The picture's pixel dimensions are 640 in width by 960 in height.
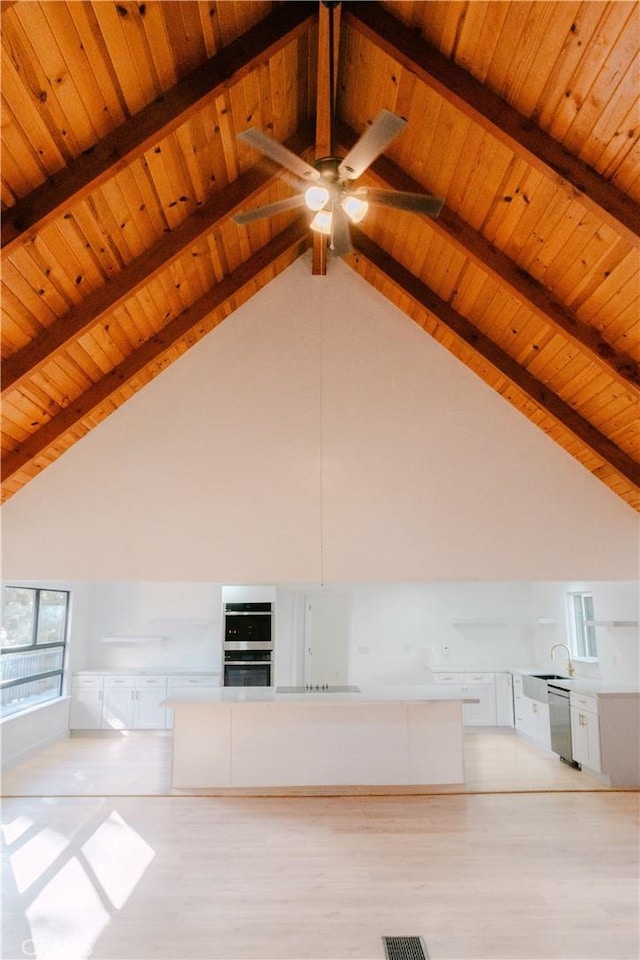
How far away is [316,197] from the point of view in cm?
266

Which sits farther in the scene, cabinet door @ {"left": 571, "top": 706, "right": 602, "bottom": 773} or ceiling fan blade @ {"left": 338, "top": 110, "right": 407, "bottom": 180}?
cabinet door @ {"left": 571, "top": 706, "right": 602, "bottom": 773}

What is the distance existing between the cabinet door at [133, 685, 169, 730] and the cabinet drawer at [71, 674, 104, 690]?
0.46 m

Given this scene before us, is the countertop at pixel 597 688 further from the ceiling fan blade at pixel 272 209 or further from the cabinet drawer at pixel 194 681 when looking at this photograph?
the ceiling fan blade at pixel 272 209

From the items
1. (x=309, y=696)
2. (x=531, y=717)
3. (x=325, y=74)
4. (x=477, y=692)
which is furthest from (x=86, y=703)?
(x=325, y=74)

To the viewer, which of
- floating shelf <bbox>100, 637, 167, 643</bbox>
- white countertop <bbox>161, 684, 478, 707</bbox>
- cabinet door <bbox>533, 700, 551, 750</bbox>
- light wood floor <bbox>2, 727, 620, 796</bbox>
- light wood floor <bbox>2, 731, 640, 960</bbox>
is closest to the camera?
light wood floor <bbox>2, 731, 640, 960</bbox>

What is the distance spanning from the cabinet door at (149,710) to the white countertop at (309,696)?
1797mm

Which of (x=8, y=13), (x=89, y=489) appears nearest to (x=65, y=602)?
(x=89, y=489)

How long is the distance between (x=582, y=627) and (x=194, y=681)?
4.62 meters

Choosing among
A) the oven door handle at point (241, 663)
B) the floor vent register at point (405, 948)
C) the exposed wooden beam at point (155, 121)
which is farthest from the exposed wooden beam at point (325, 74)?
the oven door handle at point (241, 663)

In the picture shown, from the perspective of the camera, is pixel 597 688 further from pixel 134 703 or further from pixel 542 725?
pixel 134 703

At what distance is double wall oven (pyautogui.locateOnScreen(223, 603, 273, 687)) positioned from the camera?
646 centimetres

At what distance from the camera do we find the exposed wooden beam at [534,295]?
3693 millimetres

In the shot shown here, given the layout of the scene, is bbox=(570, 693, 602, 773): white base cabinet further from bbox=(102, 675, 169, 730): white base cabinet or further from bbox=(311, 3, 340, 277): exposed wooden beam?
bbox=(311, 3, 340, 277): exposed wooden beam

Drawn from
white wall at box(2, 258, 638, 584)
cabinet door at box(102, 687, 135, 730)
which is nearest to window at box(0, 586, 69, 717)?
cabinet door at box(102, 687, 135, 730)
